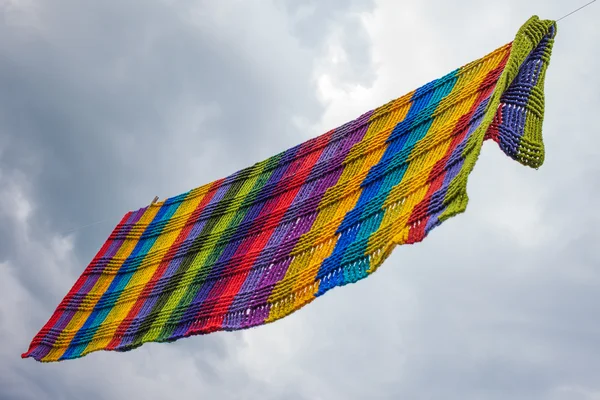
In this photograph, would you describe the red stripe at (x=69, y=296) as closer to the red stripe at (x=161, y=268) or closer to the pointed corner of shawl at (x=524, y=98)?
the red stripe at (x=161, y=268)

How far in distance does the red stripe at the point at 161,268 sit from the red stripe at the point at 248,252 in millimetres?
392

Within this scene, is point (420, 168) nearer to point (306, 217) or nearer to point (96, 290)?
point (306, 217)

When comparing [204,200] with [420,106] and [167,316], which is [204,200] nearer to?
[167,316]

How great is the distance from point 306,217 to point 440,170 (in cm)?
53

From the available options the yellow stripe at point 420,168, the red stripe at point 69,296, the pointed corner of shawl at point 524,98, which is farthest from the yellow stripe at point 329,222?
the red stripe at point 69,296

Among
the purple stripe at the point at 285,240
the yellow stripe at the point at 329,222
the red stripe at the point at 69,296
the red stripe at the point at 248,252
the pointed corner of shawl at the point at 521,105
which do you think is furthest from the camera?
the red stripe at the point at 69,296

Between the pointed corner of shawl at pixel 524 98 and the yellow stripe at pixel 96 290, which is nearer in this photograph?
the pointed corner of shawl at pixel 524 98

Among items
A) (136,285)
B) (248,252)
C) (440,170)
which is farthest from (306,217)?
(136,285)

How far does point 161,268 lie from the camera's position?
2.63 m

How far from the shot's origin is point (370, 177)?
6.80 ft

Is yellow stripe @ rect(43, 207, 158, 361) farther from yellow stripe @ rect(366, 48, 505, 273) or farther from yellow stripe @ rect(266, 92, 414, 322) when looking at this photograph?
yellow stripe @ rect(366, 48, 505, 273)

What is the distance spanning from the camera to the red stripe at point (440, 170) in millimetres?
1665

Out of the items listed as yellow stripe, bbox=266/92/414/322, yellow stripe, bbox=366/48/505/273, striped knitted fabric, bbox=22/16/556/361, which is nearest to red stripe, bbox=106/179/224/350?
striped knitted fabric, bbox=22/16/556/361

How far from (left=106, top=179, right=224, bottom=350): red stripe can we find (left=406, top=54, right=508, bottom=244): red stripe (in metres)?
1.15
